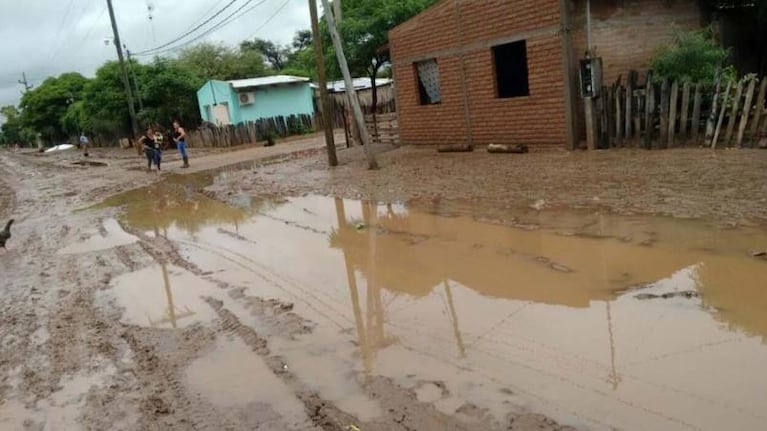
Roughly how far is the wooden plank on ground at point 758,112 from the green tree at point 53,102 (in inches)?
2299

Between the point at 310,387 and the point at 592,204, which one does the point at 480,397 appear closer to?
the point at 310,387

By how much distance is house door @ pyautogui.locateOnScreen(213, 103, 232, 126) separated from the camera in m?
34.9

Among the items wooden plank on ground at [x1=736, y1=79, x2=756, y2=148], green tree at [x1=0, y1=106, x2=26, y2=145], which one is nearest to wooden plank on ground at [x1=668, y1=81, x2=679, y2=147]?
wooden plank on ground at [x1=736, y1=79, x2=756, y2=148]

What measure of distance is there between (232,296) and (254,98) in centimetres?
2950

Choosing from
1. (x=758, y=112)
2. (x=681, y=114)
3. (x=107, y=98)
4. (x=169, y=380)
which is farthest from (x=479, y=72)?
(x=107, y=98)

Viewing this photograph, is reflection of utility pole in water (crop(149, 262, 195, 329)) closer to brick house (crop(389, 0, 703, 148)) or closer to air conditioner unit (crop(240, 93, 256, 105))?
brick house (crop(389, 0, 703, 148))

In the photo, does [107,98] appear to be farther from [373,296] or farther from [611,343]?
[611,343]

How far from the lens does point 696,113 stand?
10.5 meters

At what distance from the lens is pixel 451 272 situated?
5977mm

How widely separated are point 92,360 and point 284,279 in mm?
2125

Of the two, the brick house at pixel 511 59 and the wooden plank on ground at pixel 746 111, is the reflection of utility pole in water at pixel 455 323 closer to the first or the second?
the wooden plank on ground at pixel 746 111

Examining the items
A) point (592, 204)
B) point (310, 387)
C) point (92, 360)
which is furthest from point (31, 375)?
point (592, 204)

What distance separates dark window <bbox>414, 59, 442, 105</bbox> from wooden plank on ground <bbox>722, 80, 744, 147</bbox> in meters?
7.19

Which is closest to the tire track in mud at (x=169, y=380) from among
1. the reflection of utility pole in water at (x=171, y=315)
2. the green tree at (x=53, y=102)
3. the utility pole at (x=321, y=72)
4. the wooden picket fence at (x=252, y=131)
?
the reflection of utility pole in water at (x=171, y=315)
